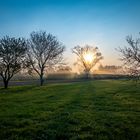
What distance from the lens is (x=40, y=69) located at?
6000cm

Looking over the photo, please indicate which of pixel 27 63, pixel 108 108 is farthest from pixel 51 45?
pixel 108 108

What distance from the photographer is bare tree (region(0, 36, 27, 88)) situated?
49.7m

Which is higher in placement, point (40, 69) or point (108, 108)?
point (40, 69)

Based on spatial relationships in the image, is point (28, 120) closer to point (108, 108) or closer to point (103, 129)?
point (103, 129)

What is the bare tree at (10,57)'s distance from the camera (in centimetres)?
4966

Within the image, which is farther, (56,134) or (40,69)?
(40,69)

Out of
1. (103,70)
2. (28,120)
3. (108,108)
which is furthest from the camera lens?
(103,70)

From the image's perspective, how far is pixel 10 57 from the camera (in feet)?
165

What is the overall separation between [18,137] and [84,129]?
12.0ft

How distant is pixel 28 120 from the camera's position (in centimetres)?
1436

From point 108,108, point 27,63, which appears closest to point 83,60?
point 27,63

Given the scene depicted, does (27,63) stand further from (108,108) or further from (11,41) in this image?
(108,108)

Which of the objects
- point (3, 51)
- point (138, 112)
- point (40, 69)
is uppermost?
point (3, 51)

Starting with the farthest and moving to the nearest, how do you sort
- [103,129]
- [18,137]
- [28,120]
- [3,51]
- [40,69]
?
[40,69]
[3,51]
[28,120]
[103,129]
[18,137]
